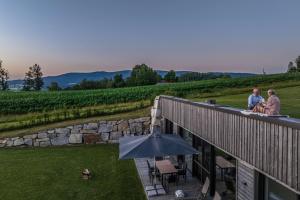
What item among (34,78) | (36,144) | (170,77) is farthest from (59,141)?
(34,78)

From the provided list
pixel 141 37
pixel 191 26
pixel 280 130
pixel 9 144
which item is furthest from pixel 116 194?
pixel 141 37

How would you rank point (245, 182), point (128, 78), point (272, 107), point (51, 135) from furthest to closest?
point (128, 78) → point (51, 135) → point (245, 182) → point (272, 107)

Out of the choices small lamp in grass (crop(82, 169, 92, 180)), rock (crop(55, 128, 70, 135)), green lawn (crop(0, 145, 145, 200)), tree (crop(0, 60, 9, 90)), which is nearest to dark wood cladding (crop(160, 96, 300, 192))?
green lawn (crop(0, 145, 145, 200))

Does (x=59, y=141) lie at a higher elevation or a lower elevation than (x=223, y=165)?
lower

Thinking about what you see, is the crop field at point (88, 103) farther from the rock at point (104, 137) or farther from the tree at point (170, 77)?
the tree at point (170, 77)

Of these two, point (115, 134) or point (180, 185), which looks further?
point (115, 134)

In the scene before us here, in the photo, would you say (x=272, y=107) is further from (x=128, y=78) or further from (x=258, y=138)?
(x=128, y=78)

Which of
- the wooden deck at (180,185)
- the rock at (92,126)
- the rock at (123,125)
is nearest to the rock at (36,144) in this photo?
the rock at (92,126)

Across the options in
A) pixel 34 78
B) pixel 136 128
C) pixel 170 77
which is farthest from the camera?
pixel 34 78
